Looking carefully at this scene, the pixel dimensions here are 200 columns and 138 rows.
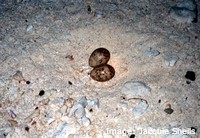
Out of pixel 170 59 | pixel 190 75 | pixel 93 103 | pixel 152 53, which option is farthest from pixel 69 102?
pixel 190 75

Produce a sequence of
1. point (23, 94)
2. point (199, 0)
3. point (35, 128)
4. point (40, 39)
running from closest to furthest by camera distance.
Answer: point (35, 128), point (23, 94), point (40, 39), point (199, 0)

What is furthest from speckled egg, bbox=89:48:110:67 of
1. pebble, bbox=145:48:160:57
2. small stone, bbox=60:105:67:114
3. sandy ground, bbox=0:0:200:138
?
small stone, bbox=60:105:67:114

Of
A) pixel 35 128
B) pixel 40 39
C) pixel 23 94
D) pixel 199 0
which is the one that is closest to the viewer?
pixel 35 128

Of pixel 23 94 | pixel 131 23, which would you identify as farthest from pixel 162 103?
pixel 23 94

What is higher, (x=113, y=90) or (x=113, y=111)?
(x=113, y=90)

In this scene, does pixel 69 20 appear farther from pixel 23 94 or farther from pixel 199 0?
pixel 199 0

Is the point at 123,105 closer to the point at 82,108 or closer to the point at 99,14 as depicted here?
the point at 82,108
